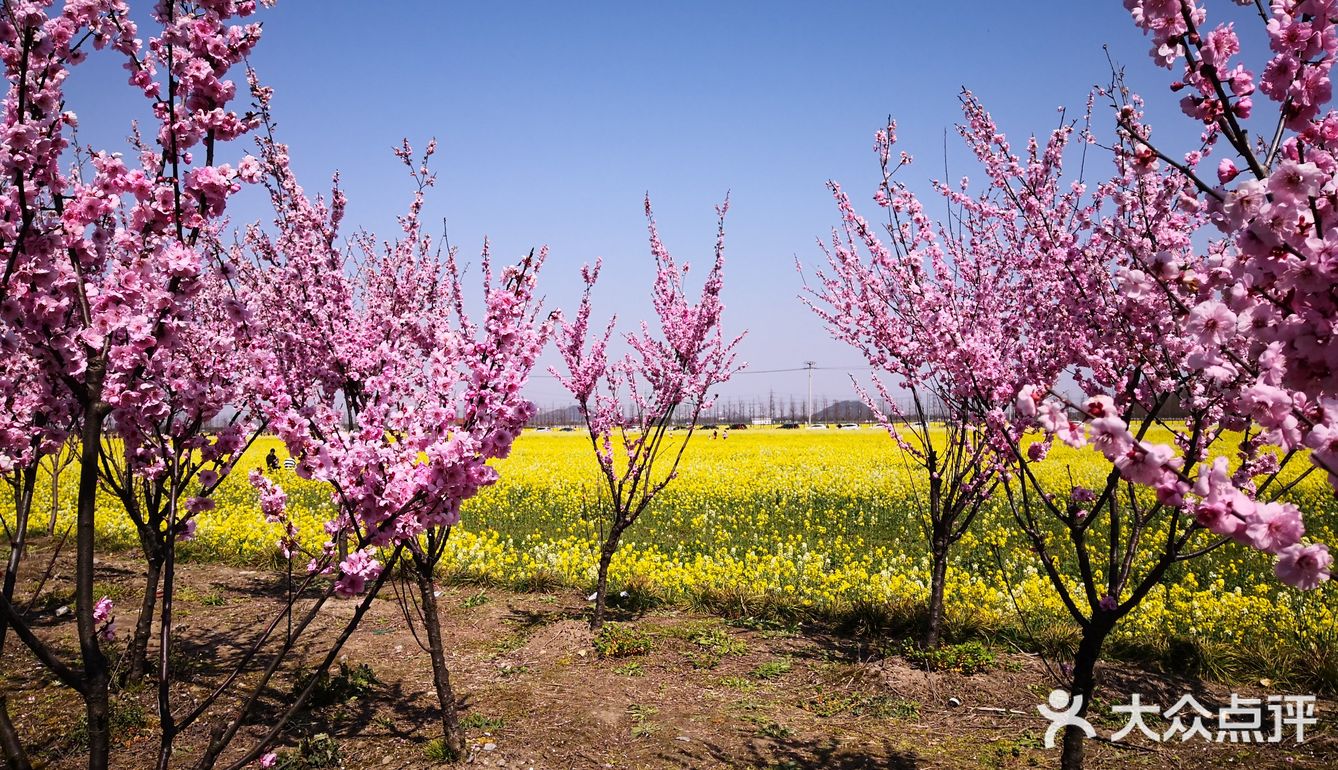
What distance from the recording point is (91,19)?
9.11 ft

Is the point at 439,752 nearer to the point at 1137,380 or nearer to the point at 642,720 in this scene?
the point at 642,720

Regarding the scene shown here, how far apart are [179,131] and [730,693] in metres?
5.68

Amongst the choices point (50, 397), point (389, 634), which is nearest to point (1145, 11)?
point (50, 397)

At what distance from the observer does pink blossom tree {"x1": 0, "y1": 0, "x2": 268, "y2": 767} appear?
246 centimetres

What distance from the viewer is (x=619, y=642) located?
7273mm

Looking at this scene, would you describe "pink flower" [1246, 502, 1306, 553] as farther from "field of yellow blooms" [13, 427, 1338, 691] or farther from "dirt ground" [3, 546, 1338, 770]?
"dirt ground" [3, 546, 1338, 770]

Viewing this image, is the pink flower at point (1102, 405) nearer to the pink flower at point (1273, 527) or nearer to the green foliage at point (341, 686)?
the pink flower at point (1273, 527)

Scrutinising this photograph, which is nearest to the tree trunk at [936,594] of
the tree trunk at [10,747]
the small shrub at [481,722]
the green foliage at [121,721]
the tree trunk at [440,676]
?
A: the small shrub at [481,722]

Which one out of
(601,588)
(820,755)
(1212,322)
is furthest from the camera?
(601,588)

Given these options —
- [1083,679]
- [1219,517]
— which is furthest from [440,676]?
[1219,517]

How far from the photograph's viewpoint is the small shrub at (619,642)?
7188 mm

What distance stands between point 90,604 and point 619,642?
537cm

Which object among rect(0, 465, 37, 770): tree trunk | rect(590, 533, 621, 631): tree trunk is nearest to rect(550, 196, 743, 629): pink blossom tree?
rect(590, 533, 621, 631): tree trunk

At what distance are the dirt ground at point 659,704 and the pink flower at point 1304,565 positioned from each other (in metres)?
3.80
